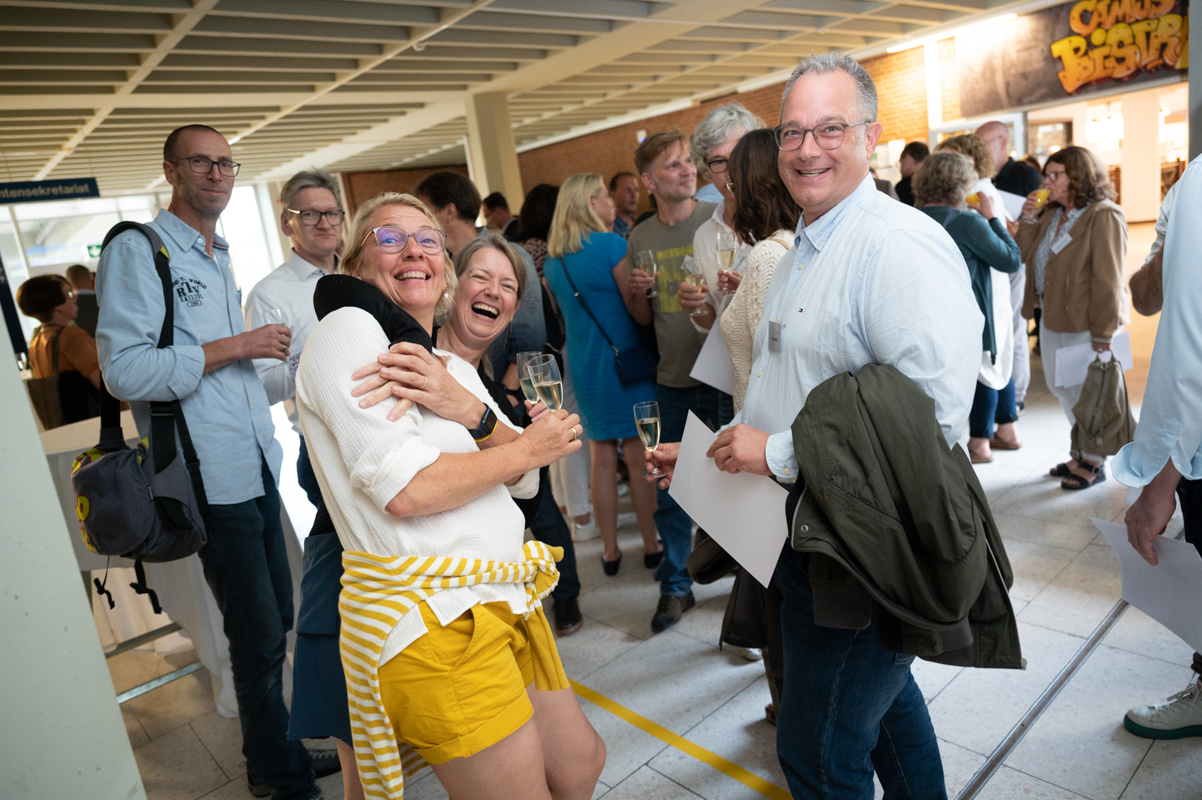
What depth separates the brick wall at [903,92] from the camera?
484 inches

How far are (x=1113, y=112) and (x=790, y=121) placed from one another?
46.4 ft

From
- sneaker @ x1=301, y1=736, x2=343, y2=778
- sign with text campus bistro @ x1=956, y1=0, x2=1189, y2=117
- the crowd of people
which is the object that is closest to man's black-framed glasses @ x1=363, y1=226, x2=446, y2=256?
the crowd of people

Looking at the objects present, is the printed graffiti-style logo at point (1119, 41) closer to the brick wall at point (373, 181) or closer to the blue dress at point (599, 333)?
the blue dress at point (599, 333)

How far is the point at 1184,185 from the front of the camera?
1472 millimetres

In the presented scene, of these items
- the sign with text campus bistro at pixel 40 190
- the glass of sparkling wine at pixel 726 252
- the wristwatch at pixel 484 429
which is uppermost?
the sign with text campus bistro at pixel 40 190

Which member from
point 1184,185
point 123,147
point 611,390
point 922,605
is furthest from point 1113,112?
point 123,147

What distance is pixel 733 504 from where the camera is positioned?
5.18 ft

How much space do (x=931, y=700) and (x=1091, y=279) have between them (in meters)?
2.63

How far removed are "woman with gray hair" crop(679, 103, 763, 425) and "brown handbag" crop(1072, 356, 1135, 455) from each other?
2221 millimetres

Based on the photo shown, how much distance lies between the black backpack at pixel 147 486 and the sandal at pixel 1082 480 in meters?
4.13

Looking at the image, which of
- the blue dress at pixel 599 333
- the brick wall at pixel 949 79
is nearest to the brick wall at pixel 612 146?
the brick wall at pixel 949 79

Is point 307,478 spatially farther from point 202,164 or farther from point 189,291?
point 202,164

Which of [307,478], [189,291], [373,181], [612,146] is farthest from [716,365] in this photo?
[373,181]

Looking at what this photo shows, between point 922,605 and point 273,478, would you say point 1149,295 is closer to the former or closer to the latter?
point 922,605
